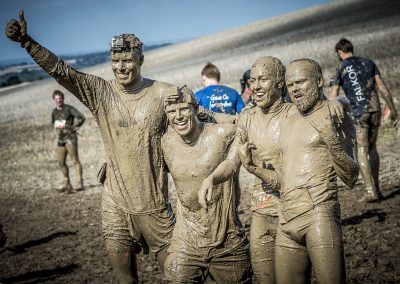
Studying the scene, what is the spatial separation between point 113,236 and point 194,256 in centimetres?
91

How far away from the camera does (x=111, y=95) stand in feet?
16.0

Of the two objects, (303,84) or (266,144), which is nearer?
(303,84)

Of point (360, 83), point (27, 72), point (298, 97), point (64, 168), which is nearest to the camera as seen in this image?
point (298, 97)

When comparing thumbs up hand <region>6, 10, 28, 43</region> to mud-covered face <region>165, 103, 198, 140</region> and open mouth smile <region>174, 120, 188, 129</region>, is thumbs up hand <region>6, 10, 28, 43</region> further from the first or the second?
open mouth smile <region>174, 120, 188, 129</region>

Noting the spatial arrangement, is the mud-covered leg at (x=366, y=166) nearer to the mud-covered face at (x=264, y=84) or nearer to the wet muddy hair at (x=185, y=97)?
the mud-covered face at (x=264, y=84)

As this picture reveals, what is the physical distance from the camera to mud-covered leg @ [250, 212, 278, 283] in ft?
15.1

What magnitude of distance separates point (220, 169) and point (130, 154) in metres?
1.11

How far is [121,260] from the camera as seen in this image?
4.82 metres

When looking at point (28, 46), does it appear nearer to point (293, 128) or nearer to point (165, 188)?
point (165, 188)

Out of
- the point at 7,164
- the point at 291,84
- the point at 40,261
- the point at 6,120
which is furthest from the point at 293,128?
the point at 6,120

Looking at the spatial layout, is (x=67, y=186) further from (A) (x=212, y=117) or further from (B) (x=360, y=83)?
(A) (x=212, y=117)

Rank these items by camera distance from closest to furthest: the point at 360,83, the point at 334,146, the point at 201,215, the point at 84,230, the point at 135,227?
the point at 334,146, the point at 201,215, the point at 135,227, the point at 360,83, the point at 84,230

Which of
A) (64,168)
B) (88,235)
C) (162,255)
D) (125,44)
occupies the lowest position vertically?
(88,235)

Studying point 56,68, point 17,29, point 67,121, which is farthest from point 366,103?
point 67,121
